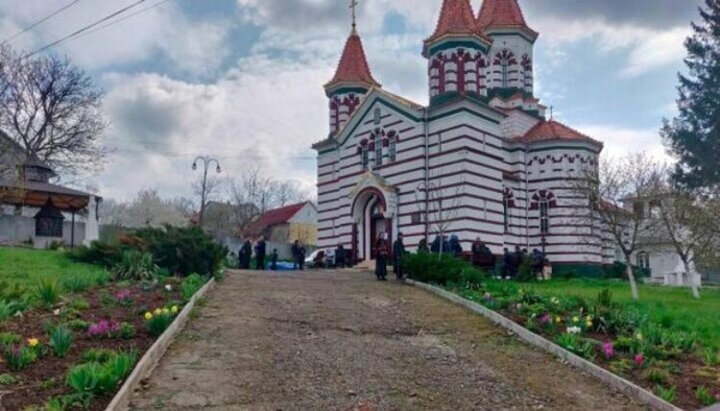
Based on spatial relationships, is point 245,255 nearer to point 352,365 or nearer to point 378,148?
point 378,148

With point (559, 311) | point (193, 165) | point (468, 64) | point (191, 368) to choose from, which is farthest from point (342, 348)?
point (193, 165)

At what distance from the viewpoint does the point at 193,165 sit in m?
39.0

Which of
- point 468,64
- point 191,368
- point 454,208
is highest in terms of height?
point 468,64

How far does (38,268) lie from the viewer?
18.1 meters

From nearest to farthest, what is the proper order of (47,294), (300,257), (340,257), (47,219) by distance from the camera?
(47,294) → (300,257) → (340,257) → (47,219)

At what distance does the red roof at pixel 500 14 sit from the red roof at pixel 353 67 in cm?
642

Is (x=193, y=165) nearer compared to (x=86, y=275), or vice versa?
(x=86, y=275)

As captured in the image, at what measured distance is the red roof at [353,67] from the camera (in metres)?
35.4

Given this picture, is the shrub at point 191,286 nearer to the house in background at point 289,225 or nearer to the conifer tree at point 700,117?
the conifer tree at point 700,117

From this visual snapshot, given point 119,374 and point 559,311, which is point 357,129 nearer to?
point 559,311

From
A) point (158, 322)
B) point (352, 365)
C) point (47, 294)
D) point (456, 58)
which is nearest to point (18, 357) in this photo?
point (158, 322)

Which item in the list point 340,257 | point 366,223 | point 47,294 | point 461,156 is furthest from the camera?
point 366,223

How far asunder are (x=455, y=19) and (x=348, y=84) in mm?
7426

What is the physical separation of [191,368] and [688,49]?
36.9 m
